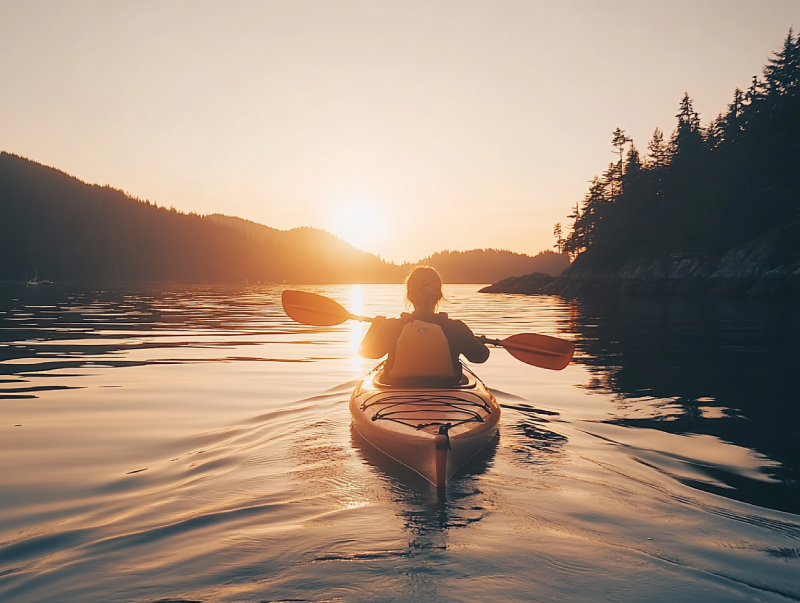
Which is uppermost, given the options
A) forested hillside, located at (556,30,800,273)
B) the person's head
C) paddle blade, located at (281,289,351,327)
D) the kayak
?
forested hillside, located at (556,30,800,273)

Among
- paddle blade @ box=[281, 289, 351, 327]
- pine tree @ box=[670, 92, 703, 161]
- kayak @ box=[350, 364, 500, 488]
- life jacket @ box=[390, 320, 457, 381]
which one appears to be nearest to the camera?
kayak @ box=[350, 364, 500, 488]

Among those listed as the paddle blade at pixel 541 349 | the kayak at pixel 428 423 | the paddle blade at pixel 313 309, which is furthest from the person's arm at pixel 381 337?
the paddle blade at pixel 313 309

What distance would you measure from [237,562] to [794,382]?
1094cm

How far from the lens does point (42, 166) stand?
18375cm

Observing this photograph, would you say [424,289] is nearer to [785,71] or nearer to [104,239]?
[785,71]

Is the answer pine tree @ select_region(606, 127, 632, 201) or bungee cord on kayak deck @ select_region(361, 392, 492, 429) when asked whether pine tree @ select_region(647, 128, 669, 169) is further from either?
bungee cord on kayak deck @ select_region(361, 392, 492, 429)

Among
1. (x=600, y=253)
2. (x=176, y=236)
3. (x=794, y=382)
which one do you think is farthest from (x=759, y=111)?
(x=176, y=236)

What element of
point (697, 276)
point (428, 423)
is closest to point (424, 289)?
point (428, 423)

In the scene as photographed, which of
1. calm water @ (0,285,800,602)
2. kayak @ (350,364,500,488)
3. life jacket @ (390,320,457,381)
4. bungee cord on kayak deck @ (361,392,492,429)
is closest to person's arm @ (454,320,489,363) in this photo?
life jacket @ (390,320,457,381)

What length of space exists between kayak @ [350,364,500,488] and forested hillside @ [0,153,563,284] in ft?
487

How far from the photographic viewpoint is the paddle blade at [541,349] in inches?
315

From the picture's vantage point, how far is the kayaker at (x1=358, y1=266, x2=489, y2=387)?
652 cm

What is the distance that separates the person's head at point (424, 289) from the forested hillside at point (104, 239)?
14778 cm

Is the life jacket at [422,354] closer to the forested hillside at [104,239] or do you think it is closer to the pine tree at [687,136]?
the pine tree at [687,136]
